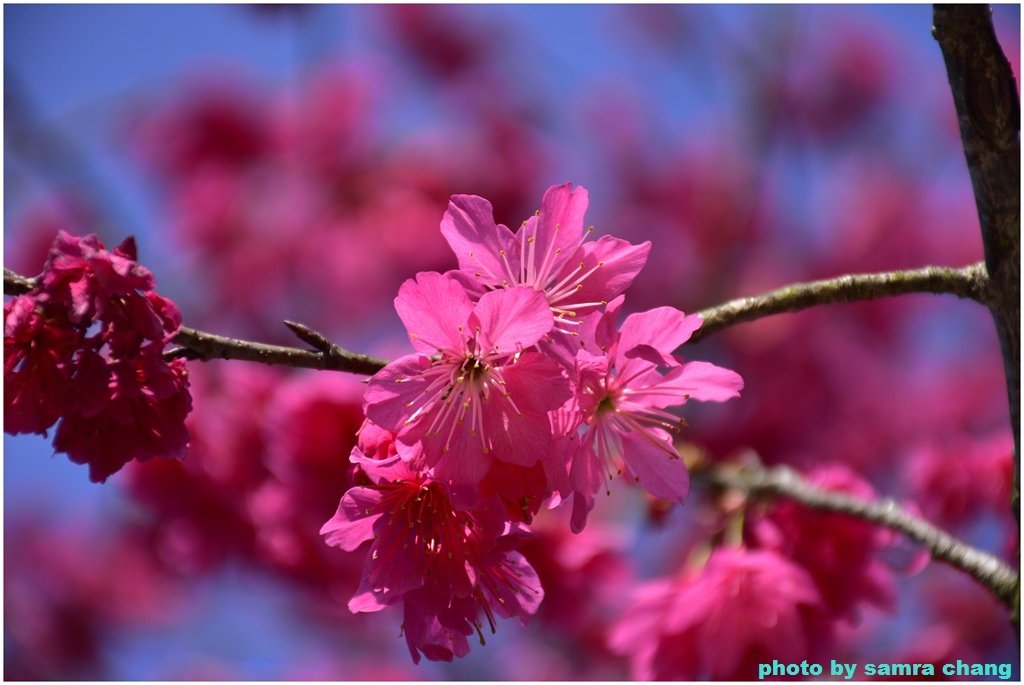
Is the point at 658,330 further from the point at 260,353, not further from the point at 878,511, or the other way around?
the point at 878,511

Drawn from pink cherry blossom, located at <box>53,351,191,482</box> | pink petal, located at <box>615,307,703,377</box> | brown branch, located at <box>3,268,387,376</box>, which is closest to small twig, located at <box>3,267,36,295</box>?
brown branch, located at <box>3,268,387,376</box>

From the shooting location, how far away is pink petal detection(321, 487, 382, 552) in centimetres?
95

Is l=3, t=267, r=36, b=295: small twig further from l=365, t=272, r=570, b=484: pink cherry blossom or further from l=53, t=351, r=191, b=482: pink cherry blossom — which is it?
l=365, t=272, r=570, b=484: pink cherry blossom

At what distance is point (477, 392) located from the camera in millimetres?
952

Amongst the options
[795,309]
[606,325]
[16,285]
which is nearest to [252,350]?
[16,285]

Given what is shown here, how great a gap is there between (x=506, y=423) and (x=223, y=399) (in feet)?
4.35

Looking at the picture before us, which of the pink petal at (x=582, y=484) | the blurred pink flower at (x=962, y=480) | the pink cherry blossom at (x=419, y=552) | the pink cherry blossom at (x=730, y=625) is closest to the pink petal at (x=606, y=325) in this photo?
the pink petal at (x=582, y=484)

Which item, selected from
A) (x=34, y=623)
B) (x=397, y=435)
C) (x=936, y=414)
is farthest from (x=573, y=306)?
(x=34, y=623)

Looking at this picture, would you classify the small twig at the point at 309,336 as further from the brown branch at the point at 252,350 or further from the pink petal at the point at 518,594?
the pink petal at the point at 518,594

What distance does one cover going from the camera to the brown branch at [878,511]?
1193mm

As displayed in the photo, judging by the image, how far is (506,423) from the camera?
91 centimetres

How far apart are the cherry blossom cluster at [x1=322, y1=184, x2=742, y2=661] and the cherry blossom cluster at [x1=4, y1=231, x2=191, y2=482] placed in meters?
0.22

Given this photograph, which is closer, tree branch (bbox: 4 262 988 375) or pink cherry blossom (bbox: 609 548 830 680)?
tree branch (bbox: 4 262 988 375)

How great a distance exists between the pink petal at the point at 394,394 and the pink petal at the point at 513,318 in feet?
0.26
